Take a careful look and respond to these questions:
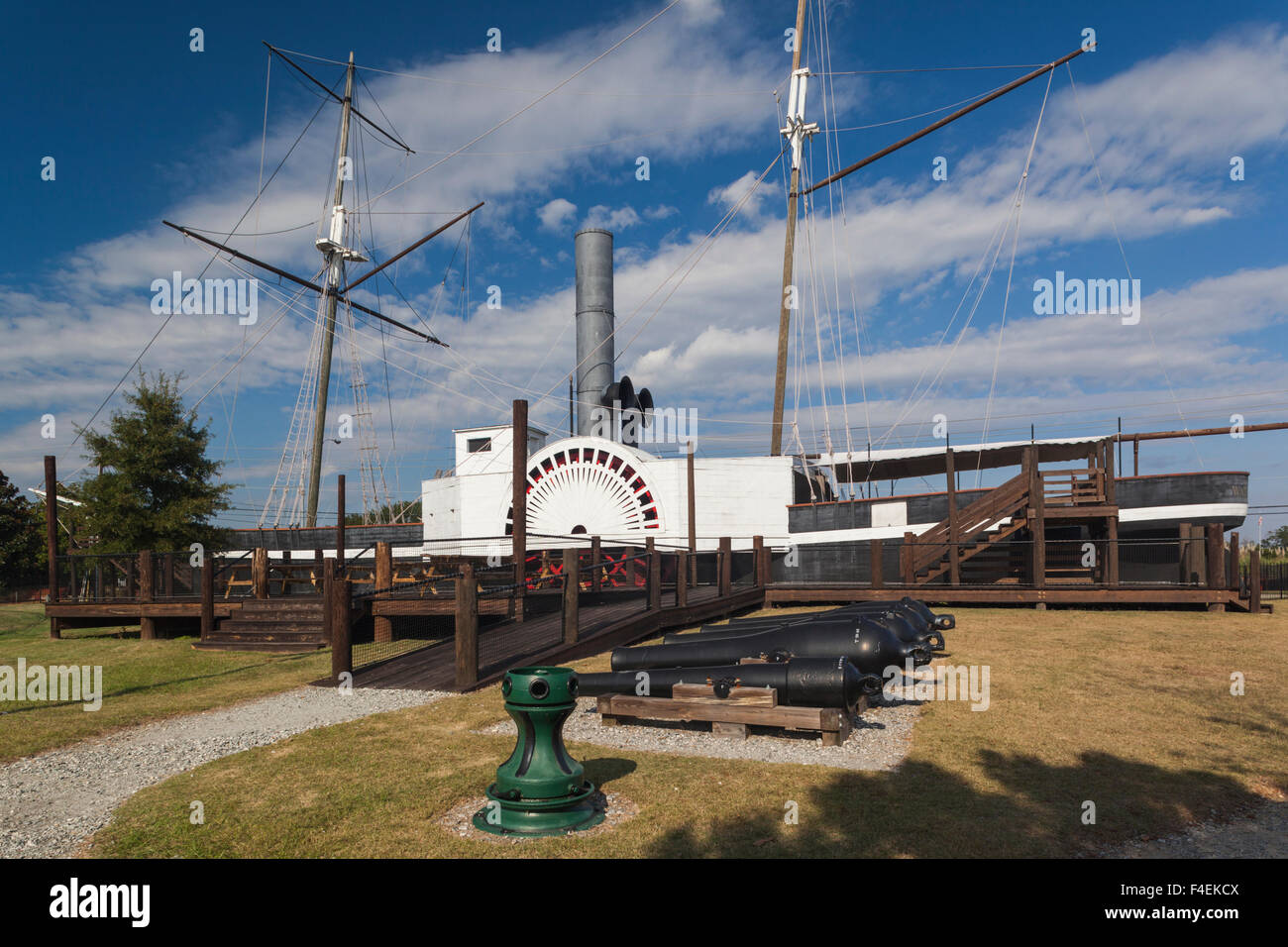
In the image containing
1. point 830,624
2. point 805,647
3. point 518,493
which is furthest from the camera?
point 518,493

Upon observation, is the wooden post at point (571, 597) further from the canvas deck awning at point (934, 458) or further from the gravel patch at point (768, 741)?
the canvas deck awning at point (934, 458)

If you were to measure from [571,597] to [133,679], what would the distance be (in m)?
6.27

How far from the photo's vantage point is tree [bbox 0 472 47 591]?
34.8 meters

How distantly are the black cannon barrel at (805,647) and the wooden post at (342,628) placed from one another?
3897 mm

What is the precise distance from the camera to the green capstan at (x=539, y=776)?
187 inches

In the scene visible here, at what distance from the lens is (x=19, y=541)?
1375 inches

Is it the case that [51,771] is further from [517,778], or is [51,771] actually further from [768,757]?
[768,757]

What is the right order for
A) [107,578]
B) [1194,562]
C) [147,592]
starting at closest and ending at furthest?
[147,592] < [1194,562] < [107,578]

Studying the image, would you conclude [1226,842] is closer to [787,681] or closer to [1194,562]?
[787,681]

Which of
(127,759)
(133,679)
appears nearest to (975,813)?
(127,759)

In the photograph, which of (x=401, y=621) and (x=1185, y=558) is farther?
(x=1185, y=558)

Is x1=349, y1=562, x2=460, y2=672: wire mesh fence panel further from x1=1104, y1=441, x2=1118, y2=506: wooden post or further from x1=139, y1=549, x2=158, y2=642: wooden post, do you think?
x1=1104, y1=441, x2=1118, y2=506: wooden post
